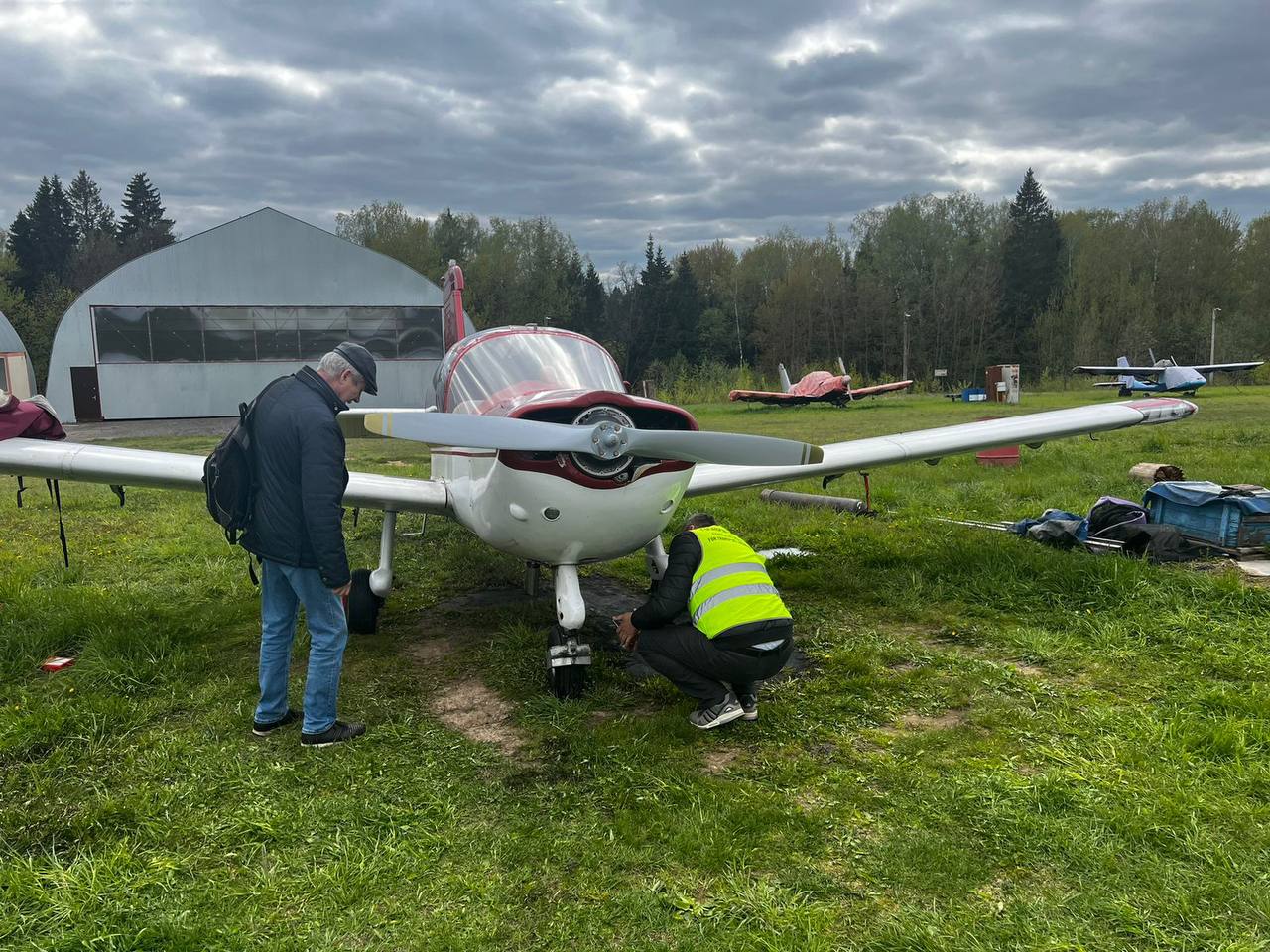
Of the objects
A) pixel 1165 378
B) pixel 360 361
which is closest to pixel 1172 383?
pixel 1165 378

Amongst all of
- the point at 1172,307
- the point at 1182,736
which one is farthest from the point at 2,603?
the point at 1172,307

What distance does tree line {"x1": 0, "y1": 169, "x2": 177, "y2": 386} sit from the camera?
4962 centimetres

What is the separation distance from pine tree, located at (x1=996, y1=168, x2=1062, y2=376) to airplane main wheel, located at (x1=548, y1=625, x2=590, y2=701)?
56.8 meters

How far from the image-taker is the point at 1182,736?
3557 millimetres

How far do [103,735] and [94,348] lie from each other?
29.1 meters

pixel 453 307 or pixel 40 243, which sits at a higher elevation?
pixel 40 243

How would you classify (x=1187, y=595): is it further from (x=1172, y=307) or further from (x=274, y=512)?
(x=1172, y=307)

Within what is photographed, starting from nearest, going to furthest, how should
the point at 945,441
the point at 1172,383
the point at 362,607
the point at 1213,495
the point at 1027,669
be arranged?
the point at 1027,669 < the point at 362,607 < the point at 1213,495 < the point at 945,441 < the point at 1172,383

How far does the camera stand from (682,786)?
3.37 m

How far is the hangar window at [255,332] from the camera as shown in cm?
2769

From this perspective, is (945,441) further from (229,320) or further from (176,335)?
(176,335)

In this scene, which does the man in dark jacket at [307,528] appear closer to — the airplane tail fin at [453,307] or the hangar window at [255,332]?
the airplane tail fin at [453,307]

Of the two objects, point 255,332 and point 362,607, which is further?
point 255,332

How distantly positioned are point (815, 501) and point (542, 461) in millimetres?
6046
